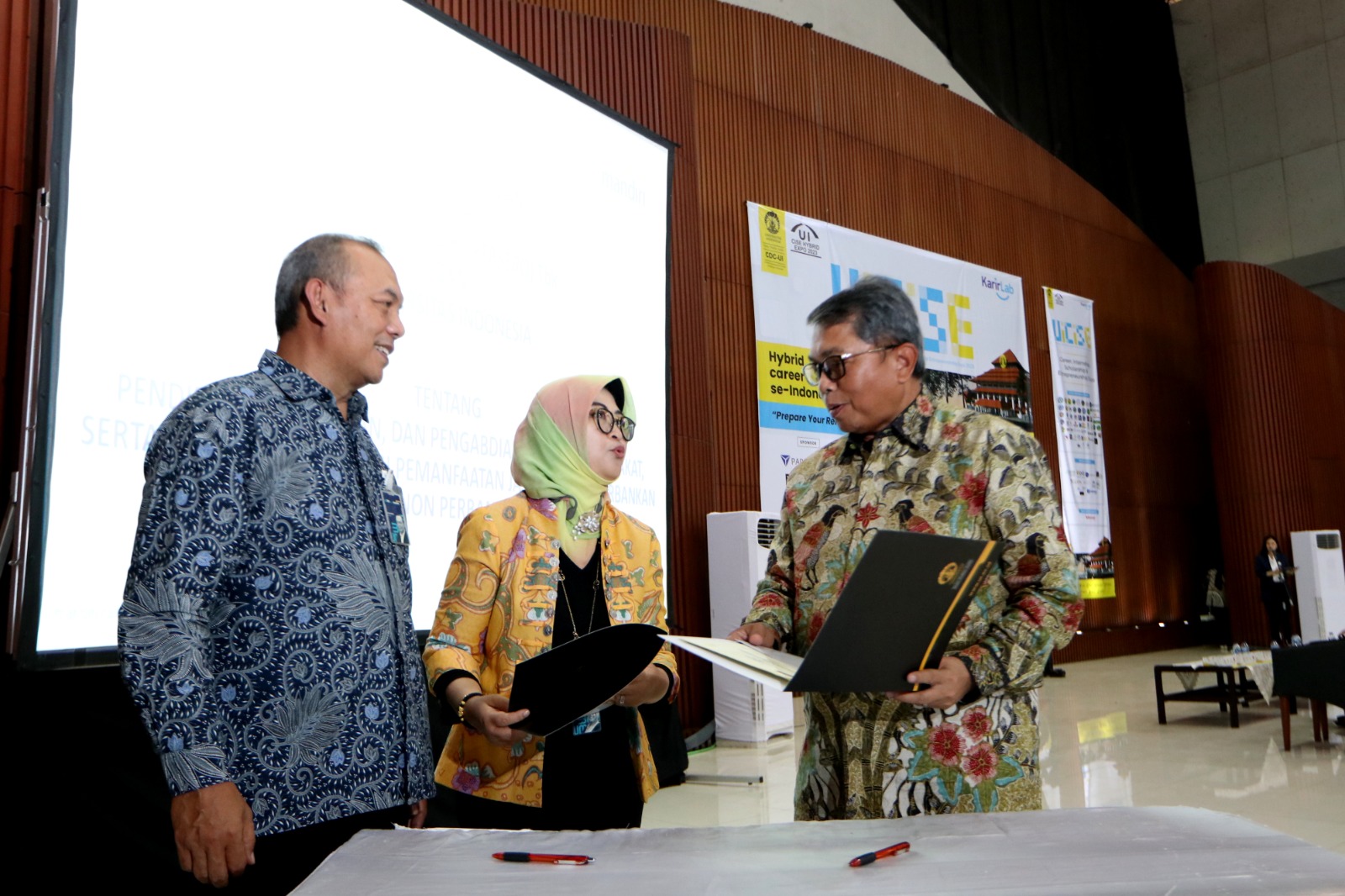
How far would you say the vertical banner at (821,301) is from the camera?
741 cm

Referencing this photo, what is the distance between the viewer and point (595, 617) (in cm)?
181

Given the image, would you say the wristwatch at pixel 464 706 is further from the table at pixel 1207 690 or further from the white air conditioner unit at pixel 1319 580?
the white air conditioner unit at pixel 1319 580

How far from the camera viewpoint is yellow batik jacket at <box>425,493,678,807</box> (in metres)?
1.72

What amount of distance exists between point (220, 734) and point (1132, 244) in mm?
12764

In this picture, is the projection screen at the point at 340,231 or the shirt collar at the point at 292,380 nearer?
the shirt collar at the point at 292,380

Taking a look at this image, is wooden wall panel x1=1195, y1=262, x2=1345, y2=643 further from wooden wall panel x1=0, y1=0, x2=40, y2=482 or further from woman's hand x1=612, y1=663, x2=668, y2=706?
wooden wall panel x1=0, y1=0, x2=40, y2=482

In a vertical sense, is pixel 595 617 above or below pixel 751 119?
below

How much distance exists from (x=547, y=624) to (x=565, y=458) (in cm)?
31

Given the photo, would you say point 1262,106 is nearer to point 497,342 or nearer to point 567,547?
point 497,342

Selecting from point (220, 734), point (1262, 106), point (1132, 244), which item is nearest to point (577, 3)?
point (220, 734)

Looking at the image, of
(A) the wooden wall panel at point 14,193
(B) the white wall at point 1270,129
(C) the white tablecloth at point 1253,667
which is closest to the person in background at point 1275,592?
(C) the white tablecloth at point 1253,667

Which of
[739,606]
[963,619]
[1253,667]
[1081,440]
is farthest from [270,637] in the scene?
[1081,440]

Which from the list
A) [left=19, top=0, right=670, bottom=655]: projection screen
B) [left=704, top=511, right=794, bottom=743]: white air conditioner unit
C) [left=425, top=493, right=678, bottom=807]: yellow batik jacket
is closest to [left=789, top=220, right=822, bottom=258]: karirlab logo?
[left=704, top=511, right=794, bottom=743]: white air conditioner unit

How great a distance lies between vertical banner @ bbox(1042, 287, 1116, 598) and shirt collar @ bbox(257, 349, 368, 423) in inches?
381
